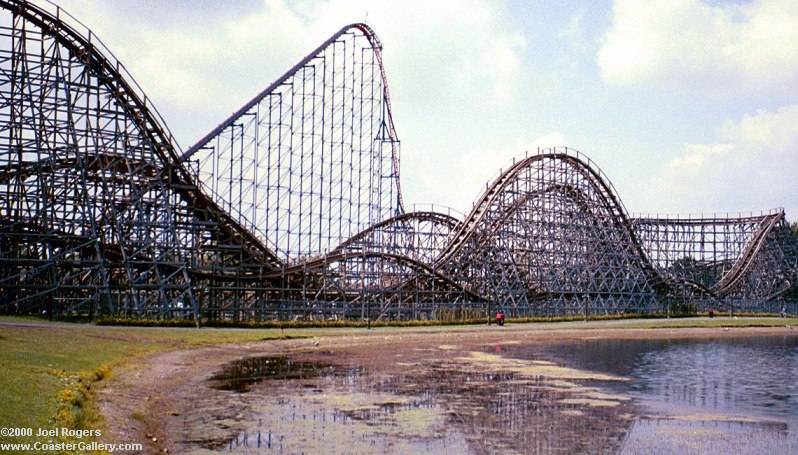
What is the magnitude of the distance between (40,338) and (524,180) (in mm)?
34129

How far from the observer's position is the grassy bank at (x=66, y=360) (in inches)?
447

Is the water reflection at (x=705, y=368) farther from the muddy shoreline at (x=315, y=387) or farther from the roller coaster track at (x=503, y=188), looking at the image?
the roller coaster track at (x=503, y=188)

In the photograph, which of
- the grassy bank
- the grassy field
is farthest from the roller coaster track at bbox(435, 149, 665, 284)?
the grassy bank

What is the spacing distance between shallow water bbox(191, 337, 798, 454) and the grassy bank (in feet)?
6.42

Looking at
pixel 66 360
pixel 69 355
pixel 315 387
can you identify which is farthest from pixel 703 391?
pixel 69 355

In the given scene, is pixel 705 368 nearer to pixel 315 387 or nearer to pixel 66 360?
pixel 315 387

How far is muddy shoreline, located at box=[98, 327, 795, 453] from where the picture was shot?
13.1m

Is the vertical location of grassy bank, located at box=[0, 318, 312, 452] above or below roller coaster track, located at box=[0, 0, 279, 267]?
below

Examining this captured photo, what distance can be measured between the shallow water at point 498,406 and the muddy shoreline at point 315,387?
6 cm

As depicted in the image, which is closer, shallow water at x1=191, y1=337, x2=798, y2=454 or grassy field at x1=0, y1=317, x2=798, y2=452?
grassy field at x1=0, y1=317, x2=798, y2=452

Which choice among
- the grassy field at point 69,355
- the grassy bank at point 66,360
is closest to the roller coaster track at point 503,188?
the grassy field at point 69,355

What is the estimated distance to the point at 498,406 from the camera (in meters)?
16.6

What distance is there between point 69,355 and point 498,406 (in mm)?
9464

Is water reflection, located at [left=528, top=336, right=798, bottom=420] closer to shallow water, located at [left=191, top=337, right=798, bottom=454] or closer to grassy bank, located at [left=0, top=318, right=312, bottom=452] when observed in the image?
shallow water, located at [left=191, top=337, right=798, bottom=454]
